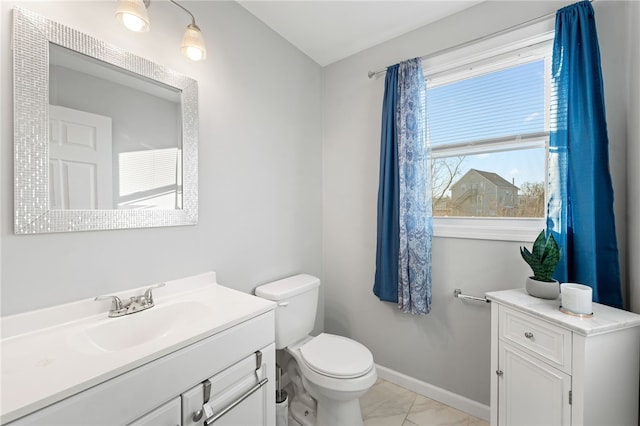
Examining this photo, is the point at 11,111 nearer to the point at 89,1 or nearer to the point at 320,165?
the point at 89,1

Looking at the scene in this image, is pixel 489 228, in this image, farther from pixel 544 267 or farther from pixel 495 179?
pixel 544 267

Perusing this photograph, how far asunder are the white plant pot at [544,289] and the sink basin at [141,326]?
1.53 metres

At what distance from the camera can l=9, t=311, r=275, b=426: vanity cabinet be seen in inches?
26.4

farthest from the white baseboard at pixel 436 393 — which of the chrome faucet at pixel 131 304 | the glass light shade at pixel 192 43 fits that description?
the glass light shade at pixel 192 43

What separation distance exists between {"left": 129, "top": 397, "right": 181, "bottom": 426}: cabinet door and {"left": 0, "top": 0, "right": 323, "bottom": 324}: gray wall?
0.56 meters

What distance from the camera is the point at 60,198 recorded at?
0.98m

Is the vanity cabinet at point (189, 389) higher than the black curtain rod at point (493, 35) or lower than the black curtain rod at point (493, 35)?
lower

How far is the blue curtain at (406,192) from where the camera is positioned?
1.76m

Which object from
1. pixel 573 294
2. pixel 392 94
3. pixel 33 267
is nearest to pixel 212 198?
pixel 33 267

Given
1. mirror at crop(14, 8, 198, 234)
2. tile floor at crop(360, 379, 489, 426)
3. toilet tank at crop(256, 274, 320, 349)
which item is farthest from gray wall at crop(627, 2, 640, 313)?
mirror at crop(14, 8, 198, 234)

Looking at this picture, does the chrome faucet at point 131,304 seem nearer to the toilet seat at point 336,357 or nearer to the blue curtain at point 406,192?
the toilet seat at point 336,357

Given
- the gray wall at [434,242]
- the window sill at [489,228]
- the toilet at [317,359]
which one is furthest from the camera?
the window sill at [489,228]

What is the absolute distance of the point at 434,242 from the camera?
184cm

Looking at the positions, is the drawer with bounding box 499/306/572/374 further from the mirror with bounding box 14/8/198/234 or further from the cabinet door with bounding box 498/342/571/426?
the mirror with bounding box 14/8/198/234
